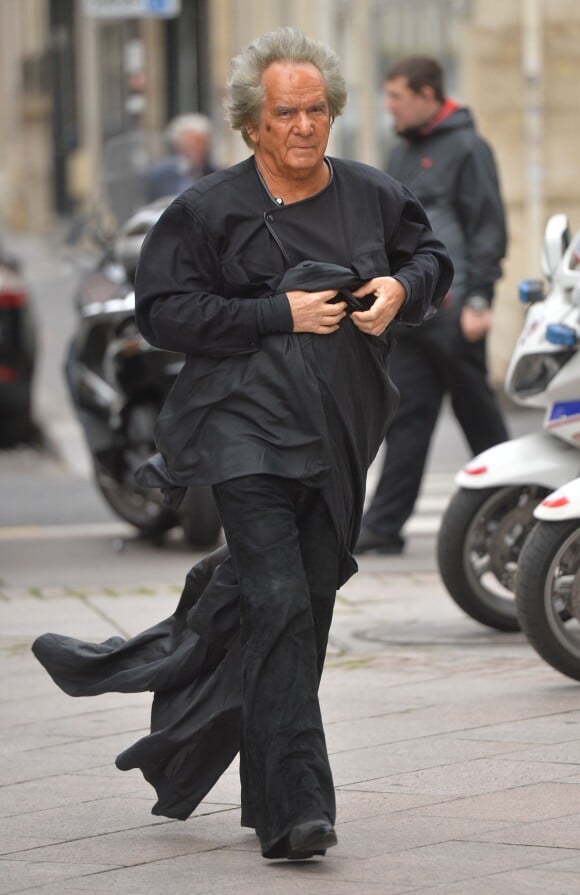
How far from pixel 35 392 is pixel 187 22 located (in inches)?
634

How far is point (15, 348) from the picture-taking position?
13648mm

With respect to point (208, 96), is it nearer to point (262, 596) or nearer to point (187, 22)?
point (187, 22)

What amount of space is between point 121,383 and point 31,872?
5.44 m

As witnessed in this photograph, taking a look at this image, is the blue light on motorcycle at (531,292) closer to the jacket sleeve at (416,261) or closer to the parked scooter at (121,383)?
the jacket sleeve at (416,261)

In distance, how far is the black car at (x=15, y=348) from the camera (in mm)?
13625

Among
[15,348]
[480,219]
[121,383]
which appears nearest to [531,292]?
[480,219]

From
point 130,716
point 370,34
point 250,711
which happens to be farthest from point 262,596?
point 370,34

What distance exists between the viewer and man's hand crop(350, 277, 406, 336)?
15.9 feet

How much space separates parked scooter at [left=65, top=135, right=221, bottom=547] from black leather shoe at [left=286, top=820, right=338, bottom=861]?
510 centimetres

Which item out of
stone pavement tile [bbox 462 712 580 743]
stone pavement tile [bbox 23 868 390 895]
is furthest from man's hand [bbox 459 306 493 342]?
stone pavement tile [bbox 23 868 390 895]

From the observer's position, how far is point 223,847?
5.00 metres

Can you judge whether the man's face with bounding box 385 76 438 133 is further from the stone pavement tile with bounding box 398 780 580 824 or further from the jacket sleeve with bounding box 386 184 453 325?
the stone pavement tile with bounding box 398 780 580 824

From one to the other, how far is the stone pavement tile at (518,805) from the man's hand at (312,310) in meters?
1.22

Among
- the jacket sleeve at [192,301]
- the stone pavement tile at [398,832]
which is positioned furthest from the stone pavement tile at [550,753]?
the jacket sleeve at [192,301]
